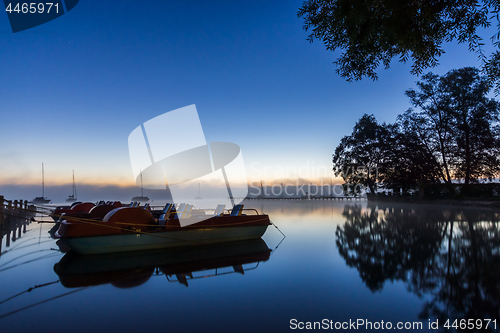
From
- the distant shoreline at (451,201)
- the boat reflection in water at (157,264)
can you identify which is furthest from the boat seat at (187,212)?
the distant shoreline at (451,201)

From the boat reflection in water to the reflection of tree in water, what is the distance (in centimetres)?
289

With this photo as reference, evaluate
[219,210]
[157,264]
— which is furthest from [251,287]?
[219,210]

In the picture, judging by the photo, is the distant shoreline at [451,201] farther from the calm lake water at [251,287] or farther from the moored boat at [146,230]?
the moored boat at [146,230]

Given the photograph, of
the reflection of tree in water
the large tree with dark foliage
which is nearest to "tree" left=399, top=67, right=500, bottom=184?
the large tree with dark foliage

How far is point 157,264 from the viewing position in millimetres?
7316

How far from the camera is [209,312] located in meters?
4.28

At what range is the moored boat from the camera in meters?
8.15

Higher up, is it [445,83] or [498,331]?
[445,83]

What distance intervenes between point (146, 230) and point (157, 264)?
1.76m

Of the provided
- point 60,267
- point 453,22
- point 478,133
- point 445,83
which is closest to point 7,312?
point 60,267

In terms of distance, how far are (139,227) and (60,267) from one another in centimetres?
220

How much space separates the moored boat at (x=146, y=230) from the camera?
8.15m

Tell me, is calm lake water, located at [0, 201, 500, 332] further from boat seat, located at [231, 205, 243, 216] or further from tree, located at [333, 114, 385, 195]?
tree, located at [333, 114, 385, 195]

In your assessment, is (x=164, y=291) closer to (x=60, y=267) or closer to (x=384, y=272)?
(x=60, y=267)
